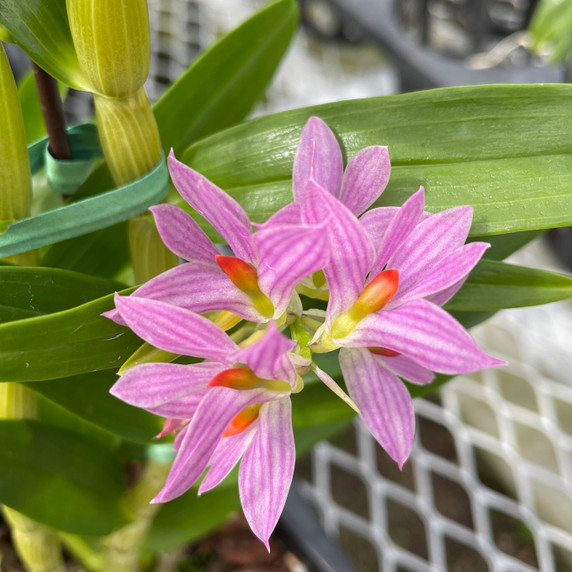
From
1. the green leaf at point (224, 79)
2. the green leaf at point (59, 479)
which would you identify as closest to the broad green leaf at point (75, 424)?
the green leaf at point (59, 479)

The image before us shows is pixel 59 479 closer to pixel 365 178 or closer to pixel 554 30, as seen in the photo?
pixel 365 178

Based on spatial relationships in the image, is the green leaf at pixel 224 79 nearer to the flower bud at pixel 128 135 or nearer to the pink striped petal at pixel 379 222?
the flower bud at pixel 128 135

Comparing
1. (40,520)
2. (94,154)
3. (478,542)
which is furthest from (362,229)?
(478,542)

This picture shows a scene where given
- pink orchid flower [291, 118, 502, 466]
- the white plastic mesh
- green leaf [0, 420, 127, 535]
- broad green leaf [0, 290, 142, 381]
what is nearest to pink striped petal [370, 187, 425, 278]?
pink orchid flower [291, 118, 502, 466]

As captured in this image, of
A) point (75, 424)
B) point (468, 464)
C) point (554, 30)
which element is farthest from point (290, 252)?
point (554, 30)

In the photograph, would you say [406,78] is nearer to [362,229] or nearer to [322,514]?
[322,514]

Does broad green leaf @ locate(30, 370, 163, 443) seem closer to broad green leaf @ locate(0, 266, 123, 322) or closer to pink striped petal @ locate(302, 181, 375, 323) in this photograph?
broad green leaf @ locate(0, 266, 123, 322)
